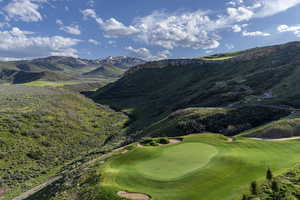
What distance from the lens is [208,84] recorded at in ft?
286

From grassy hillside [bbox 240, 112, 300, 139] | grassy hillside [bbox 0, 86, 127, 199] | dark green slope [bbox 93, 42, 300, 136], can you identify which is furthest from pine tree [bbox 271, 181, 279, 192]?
dark green slope [bbox 93, 42, 300, 136]

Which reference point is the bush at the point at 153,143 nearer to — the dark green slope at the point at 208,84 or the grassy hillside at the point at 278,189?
the grassy hillside at the point at 278,189

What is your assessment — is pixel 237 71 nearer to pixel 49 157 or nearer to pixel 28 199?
pixel 49 157

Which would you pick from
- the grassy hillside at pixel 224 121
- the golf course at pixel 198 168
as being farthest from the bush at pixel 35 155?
the golf course at pixel 198 168

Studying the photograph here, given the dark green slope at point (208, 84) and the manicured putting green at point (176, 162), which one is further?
the dark green slope at point (208, 84)

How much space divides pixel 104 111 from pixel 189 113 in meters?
48.2

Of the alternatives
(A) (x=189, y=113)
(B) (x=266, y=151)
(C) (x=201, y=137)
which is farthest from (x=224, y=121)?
(B) (x=266, y=151)

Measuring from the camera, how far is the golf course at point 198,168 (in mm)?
14398

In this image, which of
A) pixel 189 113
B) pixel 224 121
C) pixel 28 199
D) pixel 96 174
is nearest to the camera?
pixel 96 174

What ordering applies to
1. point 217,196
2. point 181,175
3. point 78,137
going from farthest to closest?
point 78,137
point 181,175
point 217,196

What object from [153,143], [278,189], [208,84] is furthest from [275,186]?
[208,84]

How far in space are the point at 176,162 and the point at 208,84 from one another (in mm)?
72724

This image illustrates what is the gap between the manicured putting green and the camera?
1678 cm

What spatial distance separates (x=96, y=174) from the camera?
65.3ft
